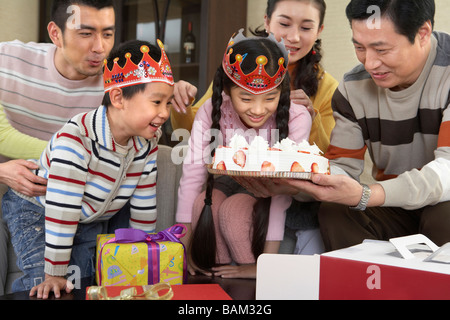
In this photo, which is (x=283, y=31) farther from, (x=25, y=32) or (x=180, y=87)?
(x=25, y=32)

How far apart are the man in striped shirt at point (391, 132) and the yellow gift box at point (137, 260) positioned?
0.38 metres

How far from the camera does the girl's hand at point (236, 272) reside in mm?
1523

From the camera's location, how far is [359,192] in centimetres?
131

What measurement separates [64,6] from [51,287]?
3.33ft


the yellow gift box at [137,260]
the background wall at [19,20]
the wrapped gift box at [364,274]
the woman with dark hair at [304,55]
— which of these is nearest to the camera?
the wrapped gift box at [364,274]

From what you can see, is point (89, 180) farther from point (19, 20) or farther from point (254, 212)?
point (19, 20)

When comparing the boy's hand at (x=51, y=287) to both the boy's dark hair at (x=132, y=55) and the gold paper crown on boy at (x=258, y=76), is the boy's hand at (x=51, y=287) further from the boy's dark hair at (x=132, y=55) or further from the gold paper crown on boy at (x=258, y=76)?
the gold paper crown on boy at (x=258, y=76)

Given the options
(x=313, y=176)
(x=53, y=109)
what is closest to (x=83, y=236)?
(x=53, y=109)

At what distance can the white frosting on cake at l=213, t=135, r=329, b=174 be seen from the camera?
1.32 m

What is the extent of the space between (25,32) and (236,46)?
266 cm

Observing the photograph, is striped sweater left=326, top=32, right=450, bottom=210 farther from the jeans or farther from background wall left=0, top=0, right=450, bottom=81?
background wall left=0, top=0, right=450, bottom=81

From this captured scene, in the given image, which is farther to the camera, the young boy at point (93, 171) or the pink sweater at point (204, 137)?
the pink sweater at point (204, 137)

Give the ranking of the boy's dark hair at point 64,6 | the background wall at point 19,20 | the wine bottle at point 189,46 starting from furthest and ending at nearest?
the background wall at point 19,20, the wine bottle at point 189,46, the boy's dark hair at point 64,6

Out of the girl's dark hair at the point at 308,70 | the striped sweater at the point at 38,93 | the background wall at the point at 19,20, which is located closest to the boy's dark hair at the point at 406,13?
the girl's dark hair at the point at 308,70
